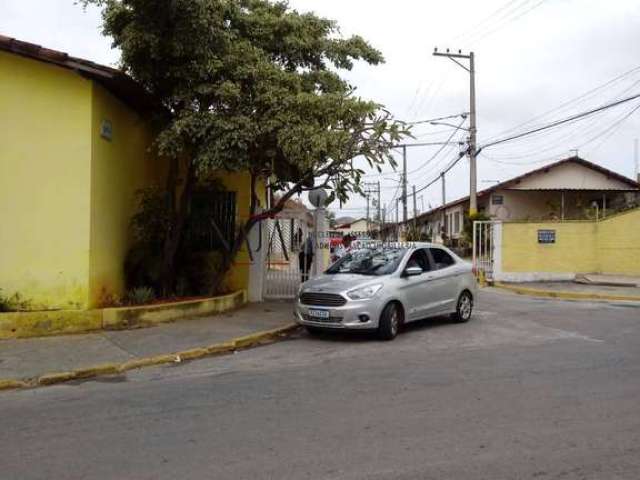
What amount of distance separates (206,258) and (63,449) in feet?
28.3

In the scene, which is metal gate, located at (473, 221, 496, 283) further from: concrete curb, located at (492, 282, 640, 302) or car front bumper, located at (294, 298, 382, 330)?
car front bumper, located at (294, 298, 382, 330)

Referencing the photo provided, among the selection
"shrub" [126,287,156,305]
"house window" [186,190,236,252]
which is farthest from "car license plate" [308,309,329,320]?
"house window" [186,190,236,252]

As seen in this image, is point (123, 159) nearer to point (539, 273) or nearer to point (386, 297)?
point (386, 297)

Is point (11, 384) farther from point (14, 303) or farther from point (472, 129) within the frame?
point (472, 129)

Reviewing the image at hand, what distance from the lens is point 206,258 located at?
13.4 metres

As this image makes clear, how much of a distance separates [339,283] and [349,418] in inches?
178

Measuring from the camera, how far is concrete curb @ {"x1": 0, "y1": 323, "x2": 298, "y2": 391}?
24.2 feet

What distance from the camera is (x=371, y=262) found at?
35.5 feet

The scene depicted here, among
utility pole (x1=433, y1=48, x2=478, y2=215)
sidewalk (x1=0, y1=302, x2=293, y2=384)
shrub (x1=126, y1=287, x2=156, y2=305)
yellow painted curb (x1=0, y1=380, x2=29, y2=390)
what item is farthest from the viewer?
utility pole (x1=433, y1=48, x2=478, y2=215)

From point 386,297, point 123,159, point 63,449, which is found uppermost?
point 123,159

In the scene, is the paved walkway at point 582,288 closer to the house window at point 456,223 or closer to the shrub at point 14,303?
the shrub at point 14,303

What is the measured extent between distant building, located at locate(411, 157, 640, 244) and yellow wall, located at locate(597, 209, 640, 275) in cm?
1013

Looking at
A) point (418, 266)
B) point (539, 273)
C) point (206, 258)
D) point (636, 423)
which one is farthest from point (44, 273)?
point (539, 273)

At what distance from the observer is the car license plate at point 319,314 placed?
32.0 feet
